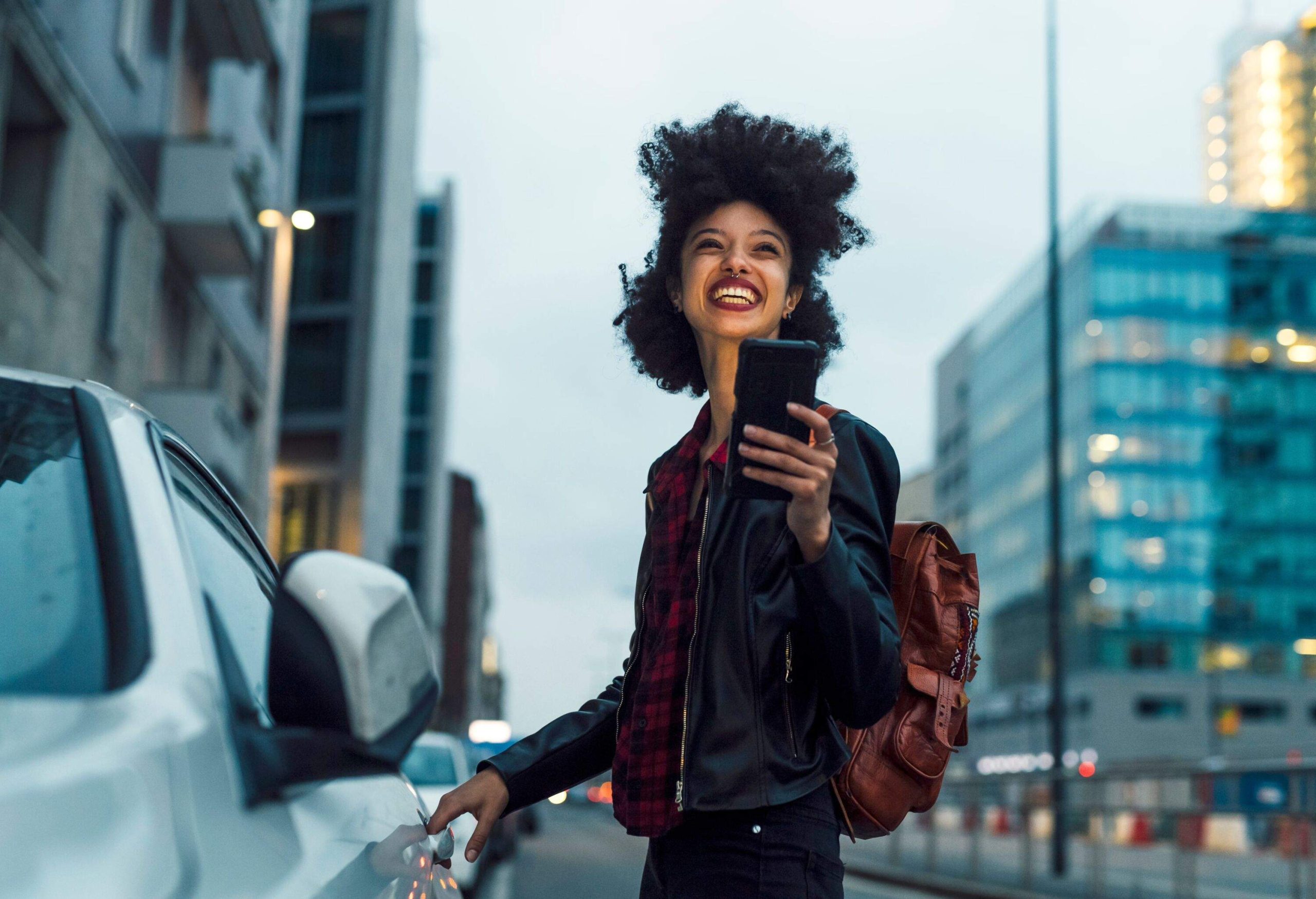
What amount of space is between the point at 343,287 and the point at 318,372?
110 inches

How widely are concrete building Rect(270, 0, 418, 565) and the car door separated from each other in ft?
144

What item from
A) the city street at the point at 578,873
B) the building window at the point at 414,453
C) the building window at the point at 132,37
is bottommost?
the city street at the point at 578,873

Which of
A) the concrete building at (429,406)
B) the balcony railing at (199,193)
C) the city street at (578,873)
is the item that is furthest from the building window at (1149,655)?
the balcony railing at (199,193)

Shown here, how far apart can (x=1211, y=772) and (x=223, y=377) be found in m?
17.2

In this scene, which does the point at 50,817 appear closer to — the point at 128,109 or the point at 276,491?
the point at 128,109

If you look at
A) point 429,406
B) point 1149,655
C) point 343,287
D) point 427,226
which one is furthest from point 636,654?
point 427,226

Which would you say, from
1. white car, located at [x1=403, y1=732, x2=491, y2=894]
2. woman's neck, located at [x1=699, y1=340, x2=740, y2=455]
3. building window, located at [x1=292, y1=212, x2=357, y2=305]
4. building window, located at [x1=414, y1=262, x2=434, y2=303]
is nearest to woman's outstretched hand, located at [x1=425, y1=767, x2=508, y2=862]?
woman's neck, located at [x1=699, y1=340, x2=740, y2=455]

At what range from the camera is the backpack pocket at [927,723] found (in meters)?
2.28

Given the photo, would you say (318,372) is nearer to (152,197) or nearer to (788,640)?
(152,197)

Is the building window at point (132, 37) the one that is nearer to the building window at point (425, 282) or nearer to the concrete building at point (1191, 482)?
the concrete building at point (1191, 482)

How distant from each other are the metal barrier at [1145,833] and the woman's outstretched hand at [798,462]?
32.1 ft

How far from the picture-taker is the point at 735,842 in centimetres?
211

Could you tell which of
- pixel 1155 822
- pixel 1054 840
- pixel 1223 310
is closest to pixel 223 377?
pixel 1054 840

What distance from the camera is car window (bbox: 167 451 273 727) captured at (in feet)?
5.77
